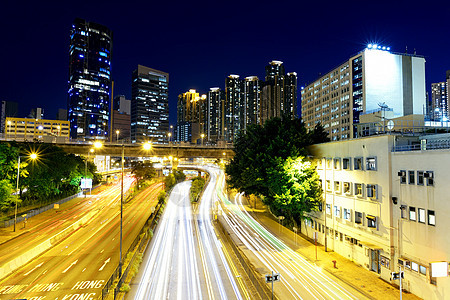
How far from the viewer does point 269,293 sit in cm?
1814

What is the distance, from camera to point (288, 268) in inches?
991

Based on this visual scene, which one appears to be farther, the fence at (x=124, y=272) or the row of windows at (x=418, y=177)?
the row of windows at (x=418, y=177)

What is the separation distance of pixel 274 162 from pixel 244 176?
6.48m

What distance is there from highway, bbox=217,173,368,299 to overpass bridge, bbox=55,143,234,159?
2734 centimetres

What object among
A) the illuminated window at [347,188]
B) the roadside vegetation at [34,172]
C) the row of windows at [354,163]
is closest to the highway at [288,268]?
the illuminated window at [347,188]

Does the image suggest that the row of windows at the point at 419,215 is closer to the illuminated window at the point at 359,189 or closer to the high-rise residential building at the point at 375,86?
the illuminated window at the point at 359,189

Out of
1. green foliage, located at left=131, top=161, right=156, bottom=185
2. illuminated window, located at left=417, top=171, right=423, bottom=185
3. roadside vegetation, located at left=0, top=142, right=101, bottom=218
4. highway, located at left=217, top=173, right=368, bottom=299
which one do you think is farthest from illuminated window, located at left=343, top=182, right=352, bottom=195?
green foliage, located at left=131, top=161, right=156, bottom=185

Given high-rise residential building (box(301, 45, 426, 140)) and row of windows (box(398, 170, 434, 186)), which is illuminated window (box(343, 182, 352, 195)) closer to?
row of windows (box(398, 170, 434, 186))

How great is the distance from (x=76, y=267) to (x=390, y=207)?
2751cm

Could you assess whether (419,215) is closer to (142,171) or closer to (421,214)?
(421,214)

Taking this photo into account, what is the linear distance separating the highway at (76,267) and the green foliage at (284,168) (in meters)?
17.7

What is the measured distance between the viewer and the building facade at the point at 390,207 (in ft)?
63.6

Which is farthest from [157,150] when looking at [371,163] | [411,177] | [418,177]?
[418,177]

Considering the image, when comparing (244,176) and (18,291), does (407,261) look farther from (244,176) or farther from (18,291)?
(18,291)
